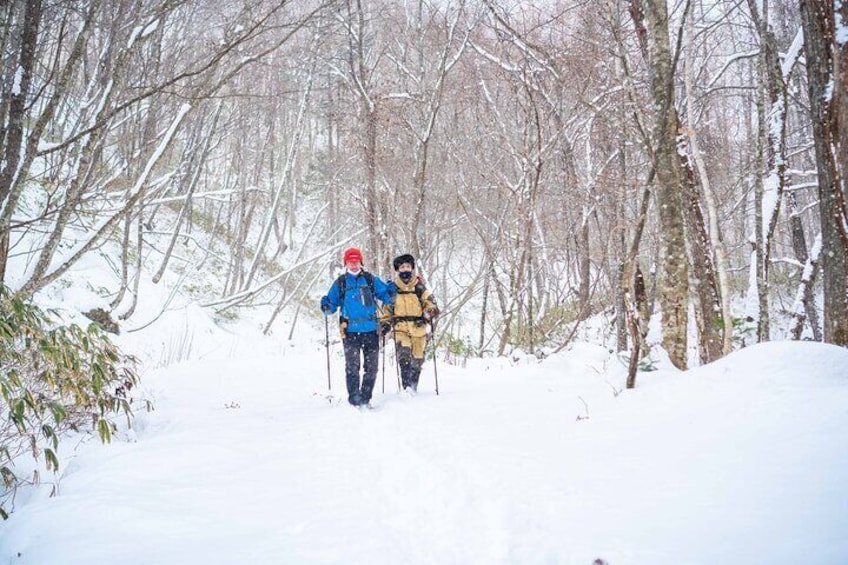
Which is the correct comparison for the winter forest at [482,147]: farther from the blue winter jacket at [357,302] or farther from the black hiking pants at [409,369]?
the black hiking pants at [409,369]

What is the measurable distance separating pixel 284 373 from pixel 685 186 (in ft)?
23.3

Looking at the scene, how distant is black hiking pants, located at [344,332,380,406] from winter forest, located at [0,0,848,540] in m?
2.48

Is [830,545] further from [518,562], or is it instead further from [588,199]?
[588,199]

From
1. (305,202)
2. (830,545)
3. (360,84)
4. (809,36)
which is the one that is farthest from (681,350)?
(305,202)

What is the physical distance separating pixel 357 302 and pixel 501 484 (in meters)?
3.88

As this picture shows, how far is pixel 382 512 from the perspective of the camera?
278 centimetres

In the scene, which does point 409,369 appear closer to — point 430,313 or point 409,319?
point 409,319

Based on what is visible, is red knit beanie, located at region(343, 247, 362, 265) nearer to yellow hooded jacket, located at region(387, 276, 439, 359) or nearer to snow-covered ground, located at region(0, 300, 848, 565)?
yellow hooded jacket, located at region(387, 276, 439, 359)

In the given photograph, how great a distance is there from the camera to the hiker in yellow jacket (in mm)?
6883

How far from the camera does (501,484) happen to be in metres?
2.95

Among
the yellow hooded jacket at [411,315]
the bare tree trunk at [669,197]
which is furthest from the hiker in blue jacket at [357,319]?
the bare tree trunk at [669,197]

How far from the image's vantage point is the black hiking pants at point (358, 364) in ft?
20.4

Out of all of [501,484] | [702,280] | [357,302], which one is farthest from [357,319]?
[702,280]

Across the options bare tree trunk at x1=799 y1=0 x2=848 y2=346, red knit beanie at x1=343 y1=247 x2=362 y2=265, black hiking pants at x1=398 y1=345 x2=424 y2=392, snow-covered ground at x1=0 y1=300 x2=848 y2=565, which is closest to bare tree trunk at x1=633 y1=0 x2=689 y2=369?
snow-covered ground at x1=0 y1=300 x2=848 y2=565
